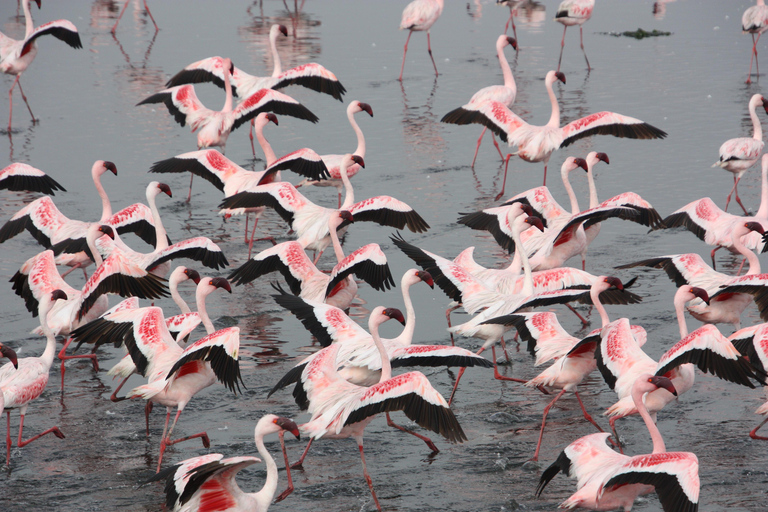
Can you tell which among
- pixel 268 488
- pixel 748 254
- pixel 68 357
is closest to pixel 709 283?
pixel 748 254

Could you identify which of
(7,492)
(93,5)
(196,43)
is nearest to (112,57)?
(196,43)

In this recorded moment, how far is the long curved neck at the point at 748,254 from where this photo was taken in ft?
23.7

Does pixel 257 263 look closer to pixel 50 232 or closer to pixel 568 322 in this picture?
pixel 50 232

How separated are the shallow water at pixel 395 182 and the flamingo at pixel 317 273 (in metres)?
0.40

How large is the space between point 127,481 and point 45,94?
11049 millimetres

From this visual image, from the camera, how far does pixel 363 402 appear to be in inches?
197

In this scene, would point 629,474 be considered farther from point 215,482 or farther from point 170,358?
point 170,358

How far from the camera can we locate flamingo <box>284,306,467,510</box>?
4.90 meters

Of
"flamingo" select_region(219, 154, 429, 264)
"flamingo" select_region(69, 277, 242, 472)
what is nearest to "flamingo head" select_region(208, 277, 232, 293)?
"flamingo" select_region(69, 277, 242, 472)

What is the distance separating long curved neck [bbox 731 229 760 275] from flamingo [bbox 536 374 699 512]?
8.80 ft

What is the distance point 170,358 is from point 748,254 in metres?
4.71

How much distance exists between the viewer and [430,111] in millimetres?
13812

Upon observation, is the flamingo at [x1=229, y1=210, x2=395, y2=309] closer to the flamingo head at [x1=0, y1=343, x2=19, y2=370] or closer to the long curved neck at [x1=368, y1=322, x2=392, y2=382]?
the long curved neck at [x1=368, y1=322, x2=392, y2=382]

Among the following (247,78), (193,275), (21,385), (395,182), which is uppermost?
(247,78)
